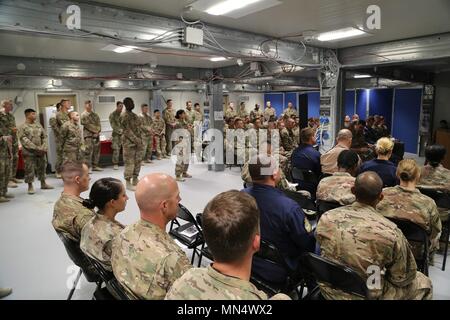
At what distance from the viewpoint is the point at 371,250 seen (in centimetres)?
160

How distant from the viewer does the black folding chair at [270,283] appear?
6.04 ft

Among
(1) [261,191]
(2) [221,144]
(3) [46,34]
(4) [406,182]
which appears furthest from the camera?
(2) [221,144]

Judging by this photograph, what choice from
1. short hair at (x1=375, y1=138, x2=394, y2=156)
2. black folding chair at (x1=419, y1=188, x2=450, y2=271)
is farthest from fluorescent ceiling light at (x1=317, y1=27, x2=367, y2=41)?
black folding chair at (x1=419, y1=188, x2=450, y2=271)

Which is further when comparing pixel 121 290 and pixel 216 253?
pixel 121 290

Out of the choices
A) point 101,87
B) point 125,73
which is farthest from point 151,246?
point 101,87

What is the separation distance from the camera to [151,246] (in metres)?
1.46

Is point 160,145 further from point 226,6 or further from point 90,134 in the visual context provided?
point 226,6

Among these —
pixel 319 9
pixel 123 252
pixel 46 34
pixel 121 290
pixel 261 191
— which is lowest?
pixel 121 290

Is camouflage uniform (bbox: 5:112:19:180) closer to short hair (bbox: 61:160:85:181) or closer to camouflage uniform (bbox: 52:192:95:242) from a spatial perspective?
short hair (bbox: 61:160:85:181)

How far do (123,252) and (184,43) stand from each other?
2.87 m

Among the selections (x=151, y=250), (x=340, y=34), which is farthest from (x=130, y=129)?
(x=151, y=250)

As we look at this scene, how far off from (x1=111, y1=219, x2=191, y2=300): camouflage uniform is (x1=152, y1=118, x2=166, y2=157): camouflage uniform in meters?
7.87
